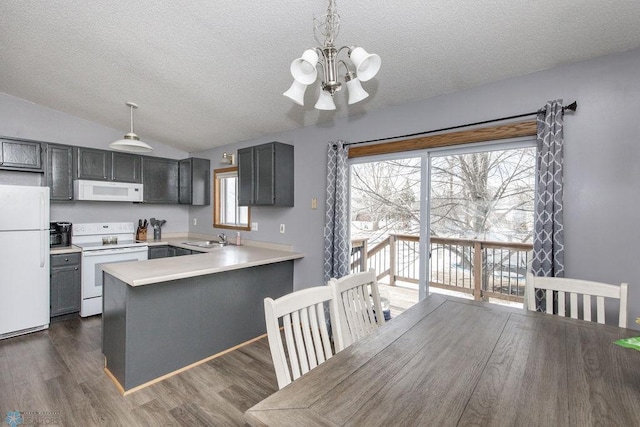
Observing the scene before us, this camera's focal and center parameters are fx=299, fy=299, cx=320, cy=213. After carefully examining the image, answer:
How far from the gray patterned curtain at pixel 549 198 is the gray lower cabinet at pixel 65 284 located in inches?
181

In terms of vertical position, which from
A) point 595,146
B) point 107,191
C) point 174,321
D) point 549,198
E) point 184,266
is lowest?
point 174,321

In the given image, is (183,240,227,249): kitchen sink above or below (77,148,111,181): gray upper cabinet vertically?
below

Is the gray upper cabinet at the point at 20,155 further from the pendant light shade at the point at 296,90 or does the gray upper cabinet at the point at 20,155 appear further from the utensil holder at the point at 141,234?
the pendant light shade at the point at 296,90

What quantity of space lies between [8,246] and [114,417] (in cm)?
230

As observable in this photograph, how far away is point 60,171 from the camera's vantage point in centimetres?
365

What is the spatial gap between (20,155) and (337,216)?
3646 millimetres

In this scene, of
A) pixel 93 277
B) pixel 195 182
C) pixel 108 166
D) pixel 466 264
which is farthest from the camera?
pixel 195 182

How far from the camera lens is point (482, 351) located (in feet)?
3.80

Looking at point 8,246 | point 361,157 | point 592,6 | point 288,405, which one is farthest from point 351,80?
point 8,246

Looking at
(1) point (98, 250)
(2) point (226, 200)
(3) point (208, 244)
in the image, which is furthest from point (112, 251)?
(2) point (226, 200)

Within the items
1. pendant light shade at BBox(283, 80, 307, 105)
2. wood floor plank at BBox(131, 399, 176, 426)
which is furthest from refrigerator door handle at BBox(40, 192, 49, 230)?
pendant light shade at BBox(283, 80, 307, 105)

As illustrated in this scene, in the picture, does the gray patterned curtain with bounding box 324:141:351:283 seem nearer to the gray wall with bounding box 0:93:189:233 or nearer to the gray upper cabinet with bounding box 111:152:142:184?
the gray upper cabinet with bounding box 111:152:142:184

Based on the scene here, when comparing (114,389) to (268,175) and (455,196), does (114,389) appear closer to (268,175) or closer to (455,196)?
(268,175)

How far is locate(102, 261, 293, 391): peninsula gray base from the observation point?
2162 mm
